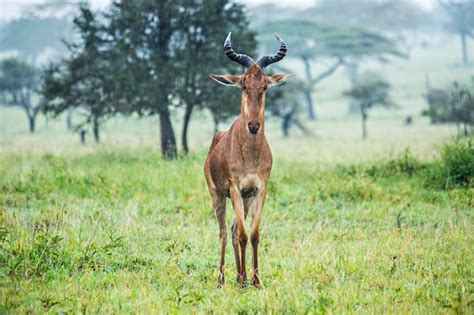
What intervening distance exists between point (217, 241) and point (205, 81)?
1065cm

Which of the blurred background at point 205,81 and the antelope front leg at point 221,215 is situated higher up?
the blurred background at point 205,81

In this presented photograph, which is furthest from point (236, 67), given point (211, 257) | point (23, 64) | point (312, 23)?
point (312, 23)

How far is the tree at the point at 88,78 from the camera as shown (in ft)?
61.4

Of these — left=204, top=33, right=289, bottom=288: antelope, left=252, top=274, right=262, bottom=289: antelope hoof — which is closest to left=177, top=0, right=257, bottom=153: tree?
left=204, top=33, right=289, bottom=288: antelope

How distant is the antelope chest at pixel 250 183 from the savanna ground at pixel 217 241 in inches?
38.4

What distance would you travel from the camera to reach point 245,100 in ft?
23.1

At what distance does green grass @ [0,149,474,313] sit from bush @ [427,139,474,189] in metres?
0.24

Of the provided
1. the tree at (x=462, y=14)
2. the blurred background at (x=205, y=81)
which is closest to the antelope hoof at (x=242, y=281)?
the blurred background at (x=205, y=81)

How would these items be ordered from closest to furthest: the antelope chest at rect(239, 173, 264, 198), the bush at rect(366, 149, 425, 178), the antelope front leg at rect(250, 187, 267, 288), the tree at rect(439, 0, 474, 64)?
1. the antelope front leg at rect(250, 187, 267, 288)
2. the antelope chest at rect(239, 173, 264, 198)
3. the bush at rect(366, 149, 425, 178)
4. the tree at rect(439, 0, 474, 64)

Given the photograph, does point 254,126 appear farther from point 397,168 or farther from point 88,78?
point 88,78

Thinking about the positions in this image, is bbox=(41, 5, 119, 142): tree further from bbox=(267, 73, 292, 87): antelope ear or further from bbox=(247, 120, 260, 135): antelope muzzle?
bbox=(247, 120, 260, 135): antelope muzzle

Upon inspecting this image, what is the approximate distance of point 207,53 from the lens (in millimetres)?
19234

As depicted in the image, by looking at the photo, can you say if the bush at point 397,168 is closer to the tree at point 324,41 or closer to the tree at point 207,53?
the tree at point 207,53

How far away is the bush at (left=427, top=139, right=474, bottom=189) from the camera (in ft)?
41.1
